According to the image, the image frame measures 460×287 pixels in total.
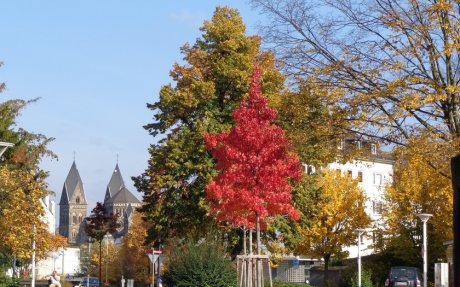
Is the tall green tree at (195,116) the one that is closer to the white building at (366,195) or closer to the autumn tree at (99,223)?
the white building at (366,195)

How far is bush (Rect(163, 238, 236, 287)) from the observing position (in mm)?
39219

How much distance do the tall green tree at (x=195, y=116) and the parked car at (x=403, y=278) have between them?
13.4 m

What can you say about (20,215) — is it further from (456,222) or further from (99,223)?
(99,223)

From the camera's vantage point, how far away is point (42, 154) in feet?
199

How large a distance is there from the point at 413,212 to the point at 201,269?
104 feet

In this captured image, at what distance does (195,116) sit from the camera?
51438 mm

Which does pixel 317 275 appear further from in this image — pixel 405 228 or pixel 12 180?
pixel 12 180

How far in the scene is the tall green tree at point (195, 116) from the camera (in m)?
49.2

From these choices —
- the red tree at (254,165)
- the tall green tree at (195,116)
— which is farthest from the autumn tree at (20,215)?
the red tree at (254,165)

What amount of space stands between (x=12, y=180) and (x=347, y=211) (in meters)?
30.6

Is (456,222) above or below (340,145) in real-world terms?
below

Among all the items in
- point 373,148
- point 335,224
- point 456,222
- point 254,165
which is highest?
point 254,165

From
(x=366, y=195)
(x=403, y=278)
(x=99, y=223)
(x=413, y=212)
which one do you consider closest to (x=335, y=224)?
(x=413, y=212)

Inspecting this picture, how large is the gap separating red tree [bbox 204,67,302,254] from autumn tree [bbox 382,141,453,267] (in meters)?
28.8
